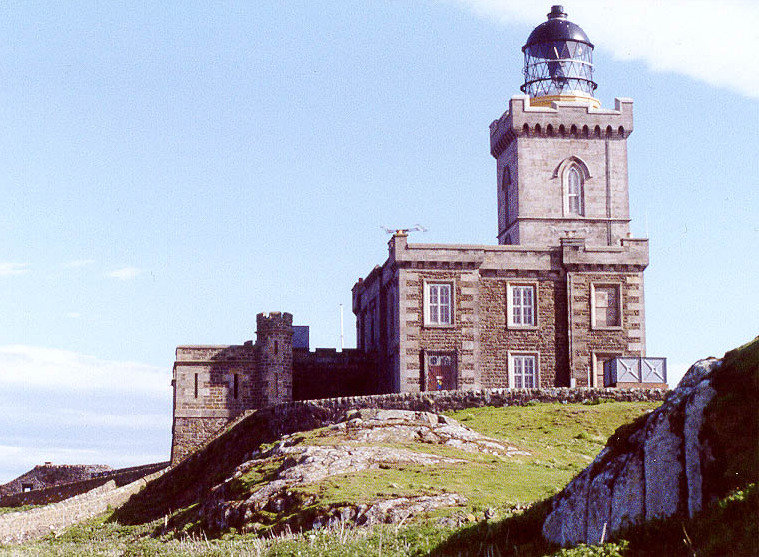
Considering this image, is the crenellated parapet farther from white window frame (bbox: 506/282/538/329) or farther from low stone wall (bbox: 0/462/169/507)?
low stone wall (bbox: 0/462/169/507)

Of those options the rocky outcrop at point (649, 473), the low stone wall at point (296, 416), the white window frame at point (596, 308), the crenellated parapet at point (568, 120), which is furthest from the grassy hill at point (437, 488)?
the crenellated parapet at point (568, 120)

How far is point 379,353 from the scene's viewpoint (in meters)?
53.4

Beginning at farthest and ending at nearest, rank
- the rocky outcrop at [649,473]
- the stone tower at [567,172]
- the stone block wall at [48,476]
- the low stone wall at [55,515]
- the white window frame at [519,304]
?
the stone block wall at [48,476], the stone tower at [567,172], the white window frame at [519,304], the low stone wall at [55,515], the rocky outcrop at [649,473]

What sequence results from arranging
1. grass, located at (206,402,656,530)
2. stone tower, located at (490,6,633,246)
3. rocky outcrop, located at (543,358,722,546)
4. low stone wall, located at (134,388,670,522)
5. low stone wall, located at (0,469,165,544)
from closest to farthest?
rocky outcrop, located at (543,358,722,546) → grass, located at (206,402,656,530) → low stone wall, located at (0,469,165,544) → low stone wall, located at (134,388,670,522) → stone tower, located at (490,6,633,246)

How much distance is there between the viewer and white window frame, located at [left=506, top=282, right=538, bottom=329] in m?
49.8

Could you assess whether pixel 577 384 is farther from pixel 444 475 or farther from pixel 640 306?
pixel 444 475

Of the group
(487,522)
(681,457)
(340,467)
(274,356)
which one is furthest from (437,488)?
(274,356)

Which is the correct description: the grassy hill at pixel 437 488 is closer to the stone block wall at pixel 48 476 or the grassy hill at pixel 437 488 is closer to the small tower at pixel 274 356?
the small tower at pixel 274 356

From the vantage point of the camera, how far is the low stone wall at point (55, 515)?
3422 centimetres

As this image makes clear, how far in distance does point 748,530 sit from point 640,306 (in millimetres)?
38847

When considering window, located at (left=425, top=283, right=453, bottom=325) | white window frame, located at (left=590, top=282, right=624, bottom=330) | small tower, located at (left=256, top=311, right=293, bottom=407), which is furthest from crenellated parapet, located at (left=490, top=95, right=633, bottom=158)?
small tower, located at (left=256, top=311, right=293, bottom=407)

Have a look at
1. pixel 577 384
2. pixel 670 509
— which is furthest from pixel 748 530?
pixel 577 384

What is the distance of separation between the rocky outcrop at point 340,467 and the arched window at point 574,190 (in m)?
21.5

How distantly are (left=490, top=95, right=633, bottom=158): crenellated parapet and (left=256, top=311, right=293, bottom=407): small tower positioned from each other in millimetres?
14529
